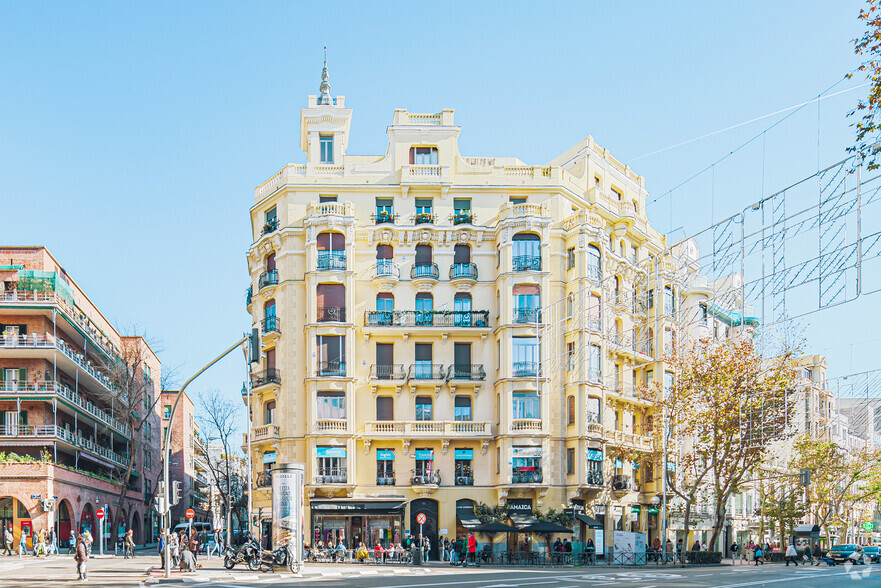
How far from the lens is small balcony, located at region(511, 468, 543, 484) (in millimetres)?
50281

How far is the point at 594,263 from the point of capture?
5397 centimetres

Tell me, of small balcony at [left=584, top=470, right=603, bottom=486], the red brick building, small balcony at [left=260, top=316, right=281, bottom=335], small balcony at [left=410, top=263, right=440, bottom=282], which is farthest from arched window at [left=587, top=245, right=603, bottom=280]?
the red brick building

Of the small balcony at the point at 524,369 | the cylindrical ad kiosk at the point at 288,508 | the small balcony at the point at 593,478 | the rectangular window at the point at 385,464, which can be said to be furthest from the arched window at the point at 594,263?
the cylindrical ad kiosk at the point at 288,508

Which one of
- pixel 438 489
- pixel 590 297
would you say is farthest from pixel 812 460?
pixel 438 489

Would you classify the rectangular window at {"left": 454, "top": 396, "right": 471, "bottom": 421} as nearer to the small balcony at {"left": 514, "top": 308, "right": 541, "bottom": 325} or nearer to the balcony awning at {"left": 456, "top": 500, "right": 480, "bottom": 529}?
the balcony awning at {"left": 456, "top": 500, "right": 480, "bottom": 529}

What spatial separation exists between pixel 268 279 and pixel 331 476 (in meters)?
12.9

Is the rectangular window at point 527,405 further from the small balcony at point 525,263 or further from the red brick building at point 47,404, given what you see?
the red brick building at point 47,404

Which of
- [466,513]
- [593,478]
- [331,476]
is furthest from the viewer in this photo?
[593,478]

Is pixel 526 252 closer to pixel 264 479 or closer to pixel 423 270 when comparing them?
pixel 423 270

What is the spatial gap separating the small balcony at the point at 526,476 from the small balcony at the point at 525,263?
1162 cm

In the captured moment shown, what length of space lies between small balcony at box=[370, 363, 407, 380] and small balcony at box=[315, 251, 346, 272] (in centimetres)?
613

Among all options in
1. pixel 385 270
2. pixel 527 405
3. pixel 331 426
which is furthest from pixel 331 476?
pixel 385 270

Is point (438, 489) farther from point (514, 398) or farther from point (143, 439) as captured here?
point (143, 439)

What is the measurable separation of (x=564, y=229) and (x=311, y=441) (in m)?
19.7
